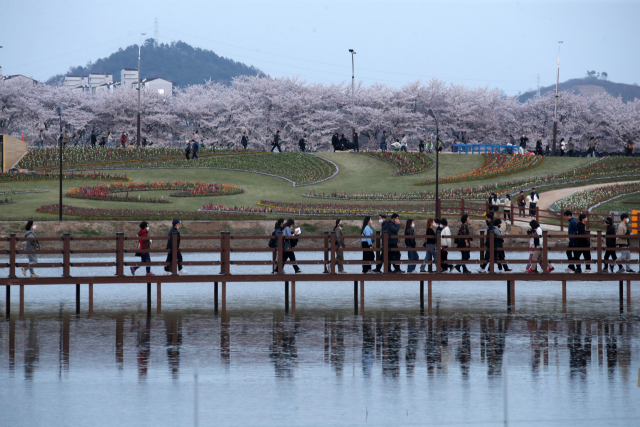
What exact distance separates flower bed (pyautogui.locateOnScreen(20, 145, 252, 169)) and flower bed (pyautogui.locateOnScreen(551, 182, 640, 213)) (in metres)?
29.5

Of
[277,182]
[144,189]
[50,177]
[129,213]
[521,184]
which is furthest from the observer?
[277,182]

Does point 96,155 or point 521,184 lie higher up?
point 96,155

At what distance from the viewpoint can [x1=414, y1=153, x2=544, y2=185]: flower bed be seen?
49.4m

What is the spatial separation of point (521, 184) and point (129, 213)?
25.3 m

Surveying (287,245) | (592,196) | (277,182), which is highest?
(277,182)

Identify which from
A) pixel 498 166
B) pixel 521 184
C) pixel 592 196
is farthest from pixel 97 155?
pixel 592 196

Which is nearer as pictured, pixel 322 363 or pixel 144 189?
pixel 322 363

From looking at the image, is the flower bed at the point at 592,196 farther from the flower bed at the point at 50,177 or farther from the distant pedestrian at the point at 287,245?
the flower bed at the point at 50,177

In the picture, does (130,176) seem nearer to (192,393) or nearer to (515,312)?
(515,312)

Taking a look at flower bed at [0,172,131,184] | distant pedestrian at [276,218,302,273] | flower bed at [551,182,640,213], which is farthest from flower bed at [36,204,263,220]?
flower bed at [551,182,640,213]

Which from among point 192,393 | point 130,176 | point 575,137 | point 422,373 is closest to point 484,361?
point 422,373

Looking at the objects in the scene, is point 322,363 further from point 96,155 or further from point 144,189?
point 96,155

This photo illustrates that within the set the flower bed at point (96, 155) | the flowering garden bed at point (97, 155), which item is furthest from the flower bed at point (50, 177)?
the flower bed at point (96, 155)

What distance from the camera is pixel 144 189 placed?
1802 inches
